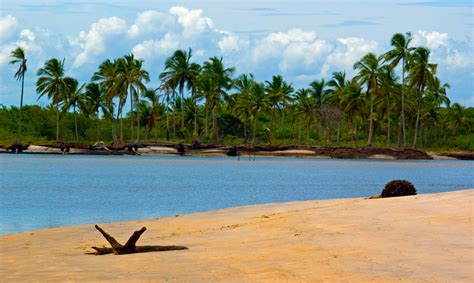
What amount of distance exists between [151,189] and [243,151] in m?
55.5

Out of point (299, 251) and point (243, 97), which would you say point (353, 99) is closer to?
point (243, 97)

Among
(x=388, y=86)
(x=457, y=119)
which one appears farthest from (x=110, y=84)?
(x=457, y=119)

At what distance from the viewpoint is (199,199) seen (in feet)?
122

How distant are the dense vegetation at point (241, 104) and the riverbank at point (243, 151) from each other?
96.6 inches

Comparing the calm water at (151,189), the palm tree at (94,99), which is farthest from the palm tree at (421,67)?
the palm tree at (94,99)

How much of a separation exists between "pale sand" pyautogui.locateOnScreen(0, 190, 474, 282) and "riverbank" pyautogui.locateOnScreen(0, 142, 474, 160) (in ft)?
245

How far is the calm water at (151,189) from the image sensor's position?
29.2 metres

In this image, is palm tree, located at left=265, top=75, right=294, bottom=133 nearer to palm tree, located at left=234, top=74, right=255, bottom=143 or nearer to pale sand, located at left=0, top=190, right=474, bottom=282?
palm tree, located at left=234, top=74, right=255, bottom=143

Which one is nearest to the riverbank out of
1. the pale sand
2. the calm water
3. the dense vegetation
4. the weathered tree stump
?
the dense vegetation

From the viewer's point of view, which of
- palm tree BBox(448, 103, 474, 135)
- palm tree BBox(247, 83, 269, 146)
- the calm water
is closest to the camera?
the calm water

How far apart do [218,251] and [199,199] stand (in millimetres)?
24005

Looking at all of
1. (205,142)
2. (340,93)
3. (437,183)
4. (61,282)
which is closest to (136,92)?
(205,142)

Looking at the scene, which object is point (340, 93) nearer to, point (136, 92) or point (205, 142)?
point (205, 142)

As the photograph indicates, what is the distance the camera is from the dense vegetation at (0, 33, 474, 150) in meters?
93.0
